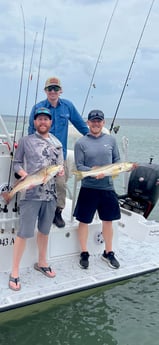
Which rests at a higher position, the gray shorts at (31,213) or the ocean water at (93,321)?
the gray shorts at (31,213)

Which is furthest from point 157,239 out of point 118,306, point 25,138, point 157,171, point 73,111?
point 25,138

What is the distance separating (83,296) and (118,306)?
1.31 feet

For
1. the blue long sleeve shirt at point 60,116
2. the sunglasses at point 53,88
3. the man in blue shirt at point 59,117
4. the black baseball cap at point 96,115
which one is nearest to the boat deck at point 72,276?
the man in blue shirt at point 59,117

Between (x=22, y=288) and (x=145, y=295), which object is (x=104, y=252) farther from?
(x=22, y=288)

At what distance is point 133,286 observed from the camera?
4.77m

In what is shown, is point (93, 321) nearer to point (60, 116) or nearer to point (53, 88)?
point (60, 116)

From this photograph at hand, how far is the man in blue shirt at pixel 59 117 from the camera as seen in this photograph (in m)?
4.36

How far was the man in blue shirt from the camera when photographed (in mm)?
4363

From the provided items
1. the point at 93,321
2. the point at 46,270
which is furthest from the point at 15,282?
the point at 93,321

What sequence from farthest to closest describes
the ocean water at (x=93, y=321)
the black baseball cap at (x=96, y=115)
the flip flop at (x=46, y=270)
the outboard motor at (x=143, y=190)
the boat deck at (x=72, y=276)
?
the outboard motor at (x=143, y=190)
the flip flop at (x=46, y=270)
the black baseball cap at (x=96, y=115)
the boat deck at (x=72, y=276)
the ocean water at (x=93, y=321)

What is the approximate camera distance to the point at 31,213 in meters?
3.98

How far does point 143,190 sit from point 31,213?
2436 millimetres

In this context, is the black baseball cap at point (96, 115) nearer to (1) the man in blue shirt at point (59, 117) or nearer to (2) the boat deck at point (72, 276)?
(1) the man in blue shirt at point (59, 117)

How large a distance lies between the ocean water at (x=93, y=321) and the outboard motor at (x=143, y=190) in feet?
5.11
